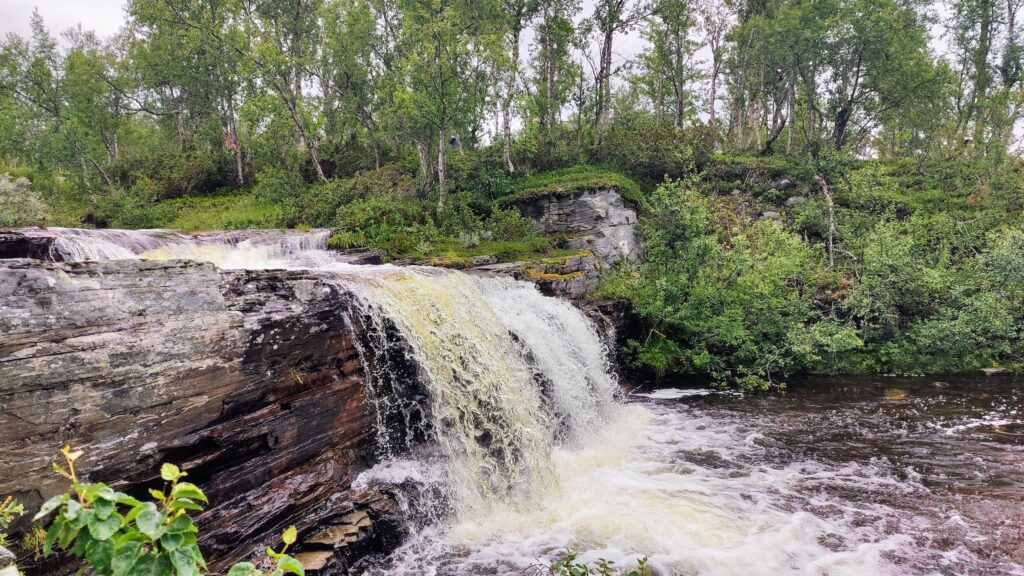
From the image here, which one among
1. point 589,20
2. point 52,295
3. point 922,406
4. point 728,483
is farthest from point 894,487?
point 589,20

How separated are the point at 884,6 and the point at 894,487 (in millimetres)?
22936

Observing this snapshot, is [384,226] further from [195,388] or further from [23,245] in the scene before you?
[195,388]

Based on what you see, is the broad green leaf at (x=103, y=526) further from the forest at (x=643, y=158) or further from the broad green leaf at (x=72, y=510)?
the forest at (x=643, y=158)

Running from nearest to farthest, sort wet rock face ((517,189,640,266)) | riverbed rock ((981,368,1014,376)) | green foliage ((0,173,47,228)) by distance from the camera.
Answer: green foliage ((0,173,47,228)) < riverbed rock ((981,368,1014,376)) < wet rock face ((517,189,640,266))

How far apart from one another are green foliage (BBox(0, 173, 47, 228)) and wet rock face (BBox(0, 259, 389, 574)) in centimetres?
1226

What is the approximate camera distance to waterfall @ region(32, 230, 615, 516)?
7.68m

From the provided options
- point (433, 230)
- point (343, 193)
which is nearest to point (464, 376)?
point (433, 230)

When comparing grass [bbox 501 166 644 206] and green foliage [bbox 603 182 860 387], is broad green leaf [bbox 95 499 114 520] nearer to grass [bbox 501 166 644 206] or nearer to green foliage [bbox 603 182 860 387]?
green foliage [bbox 603 182 860 387]

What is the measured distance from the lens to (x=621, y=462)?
353 inches

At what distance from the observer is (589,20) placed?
25016 millimetres

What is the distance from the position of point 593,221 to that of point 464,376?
1231 cm

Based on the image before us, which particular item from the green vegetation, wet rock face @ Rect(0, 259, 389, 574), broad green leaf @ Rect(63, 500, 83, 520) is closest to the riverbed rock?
the green vegetation

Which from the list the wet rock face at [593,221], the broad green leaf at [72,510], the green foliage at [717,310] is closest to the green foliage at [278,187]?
the wet rock face at [593,221]

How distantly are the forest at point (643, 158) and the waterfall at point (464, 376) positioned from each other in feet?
14.5
